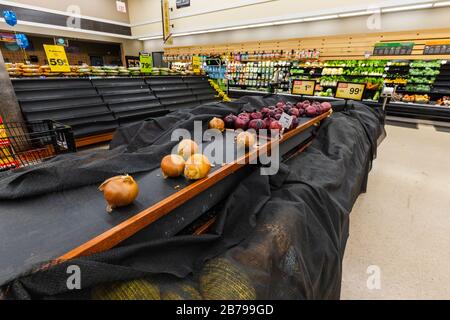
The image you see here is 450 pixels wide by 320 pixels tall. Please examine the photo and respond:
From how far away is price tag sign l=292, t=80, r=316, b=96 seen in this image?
3.55 m

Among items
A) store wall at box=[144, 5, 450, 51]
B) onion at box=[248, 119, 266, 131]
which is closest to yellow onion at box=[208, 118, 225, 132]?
onion at box=[248, 119, 266, 131]

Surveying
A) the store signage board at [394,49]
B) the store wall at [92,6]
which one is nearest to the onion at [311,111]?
the store signage board at [394,49]

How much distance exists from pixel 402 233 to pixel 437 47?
7116 millimetres

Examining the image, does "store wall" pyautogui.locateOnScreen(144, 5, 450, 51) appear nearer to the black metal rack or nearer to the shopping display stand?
the black metal rack

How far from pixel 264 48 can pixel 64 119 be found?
8.13 meters

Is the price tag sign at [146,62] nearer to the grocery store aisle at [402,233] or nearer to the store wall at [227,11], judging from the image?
the grocery store aisle at [402,233]

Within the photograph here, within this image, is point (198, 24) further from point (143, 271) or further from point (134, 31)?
point (143, 271)

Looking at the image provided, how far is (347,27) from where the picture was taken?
24.4ft

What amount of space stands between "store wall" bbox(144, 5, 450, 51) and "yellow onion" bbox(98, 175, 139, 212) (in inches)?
351

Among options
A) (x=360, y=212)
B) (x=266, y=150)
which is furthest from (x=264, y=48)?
(x=266, y=150)

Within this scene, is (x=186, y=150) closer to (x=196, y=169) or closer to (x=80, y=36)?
(x=196, y=169)

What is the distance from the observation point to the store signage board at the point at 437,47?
245 inches

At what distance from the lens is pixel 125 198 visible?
0.75 metres

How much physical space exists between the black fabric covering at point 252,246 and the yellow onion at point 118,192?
0.45 ft
